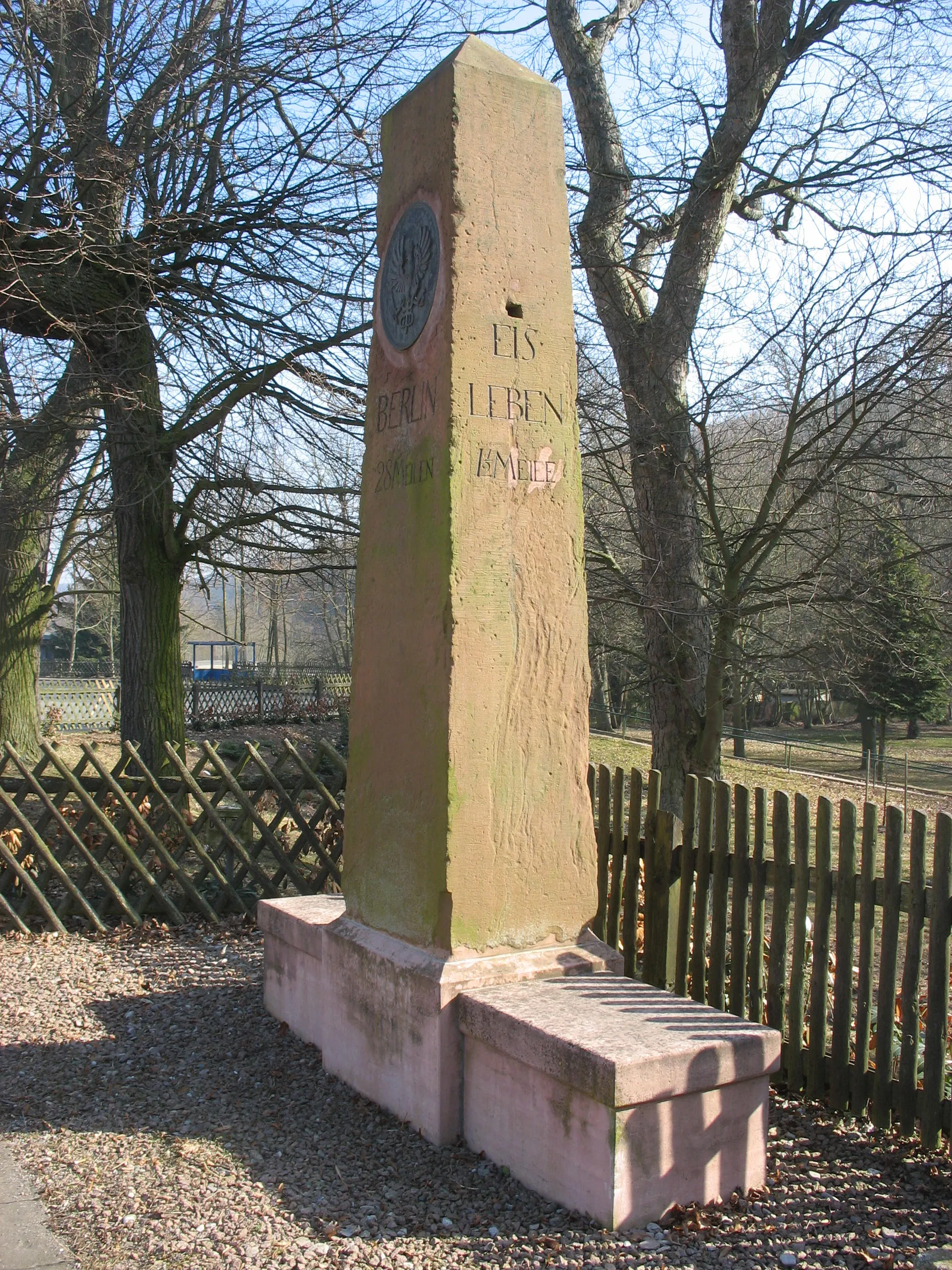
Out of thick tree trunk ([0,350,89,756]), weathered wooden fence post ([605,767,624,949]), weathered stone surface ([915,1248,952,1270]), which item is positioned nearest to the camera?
weathered stone surface ([915,1248,952,1270])

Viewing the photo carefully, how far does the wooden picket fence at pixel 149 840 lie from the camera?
7301mm

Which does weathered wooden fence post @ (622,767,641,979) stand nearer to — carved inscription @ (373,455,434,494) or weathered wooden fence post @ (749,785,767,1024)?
weathered wooden fence post @ (749,785,767,1024)

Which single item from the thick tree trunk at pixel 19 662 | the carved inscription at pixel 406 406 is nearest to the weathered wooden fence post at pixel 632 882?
the carved inscription at pixel 406 406

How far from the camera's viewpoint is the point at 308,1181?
361 cm

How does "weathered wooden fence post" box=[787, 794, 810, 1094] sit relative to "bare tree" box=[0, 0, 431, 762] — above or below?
below

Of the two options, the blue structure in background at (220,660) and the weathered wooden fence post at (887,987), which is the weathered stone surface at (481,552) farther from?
the blue structure in background at (220,660)

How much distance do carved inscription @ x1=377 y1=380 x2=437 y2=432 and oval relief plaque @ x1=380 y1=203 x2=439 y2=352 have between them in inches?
7.6

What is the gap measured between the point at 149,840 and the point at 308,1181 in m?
4.15

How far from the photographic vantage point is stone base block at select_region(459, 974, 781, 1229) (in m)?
3.13

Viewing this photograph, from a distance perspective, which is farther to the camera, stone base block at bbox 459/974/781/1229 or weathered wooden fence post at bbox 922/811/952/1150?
weathered wooden fence post at bbox 922/811/952/1150

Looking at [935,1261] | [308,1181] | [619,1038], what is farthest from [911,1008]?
[308,1181]

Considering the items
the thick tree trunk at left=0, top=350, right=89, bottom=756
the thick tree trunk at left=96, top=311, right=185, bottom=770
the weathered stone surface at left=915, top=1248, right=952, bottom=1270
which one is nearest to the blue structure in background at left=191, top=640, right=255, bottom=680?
the thick tree trunk at left=0, top=350, right=89, bottom=756

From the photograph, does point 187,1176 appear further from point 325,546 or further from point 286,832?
point 325,546

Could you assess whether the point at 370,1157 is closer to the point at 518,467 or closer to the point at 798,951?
the point at 798,951
